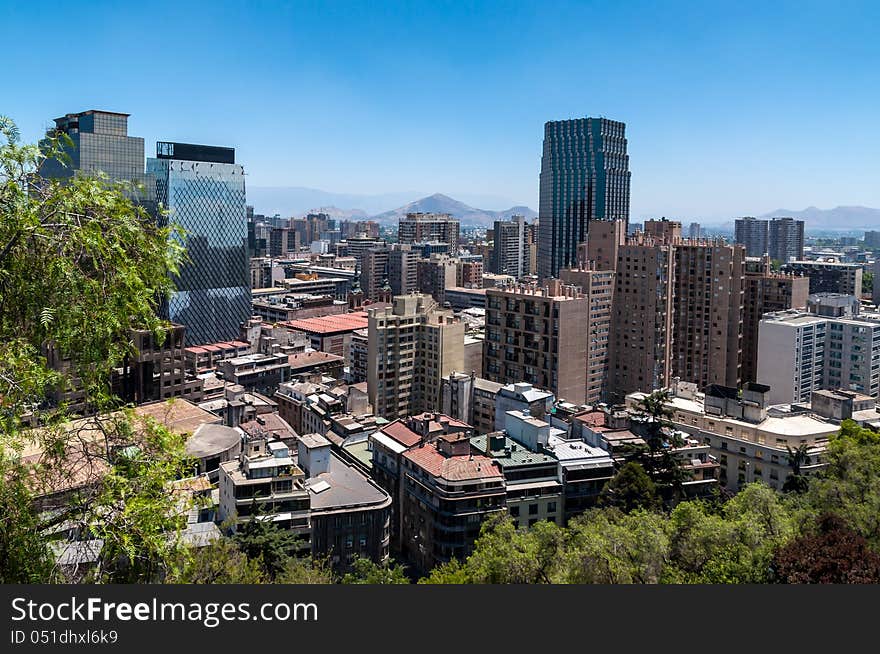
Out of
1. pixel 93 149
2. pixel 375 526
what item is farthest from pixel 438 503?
pixel 93 149

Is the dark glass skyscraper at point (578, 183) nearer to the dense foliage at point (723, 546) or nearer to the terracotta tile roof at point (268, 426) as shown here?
the terracotta tile roof at point (268, 426)

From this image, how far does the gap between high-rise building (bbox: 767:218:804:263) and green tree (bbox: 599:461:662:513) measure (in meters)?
95.0

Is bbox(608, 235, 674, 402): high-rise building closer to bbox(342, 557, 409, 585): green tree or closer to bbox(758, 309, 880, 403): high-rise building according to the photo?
bbox(758, 309, 880, 403): high-rise building

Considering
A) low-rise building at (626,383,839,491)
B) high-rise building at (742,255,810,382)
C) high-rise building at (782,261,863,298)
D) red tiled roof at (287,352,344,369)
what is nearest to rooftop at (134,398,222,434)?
→ low-rise building at (626,383,839,491)

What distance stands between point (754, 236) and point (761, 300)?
73.2 metres

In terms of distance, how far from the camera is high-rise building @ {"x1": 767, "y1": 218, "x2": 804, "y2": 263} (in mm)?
106188

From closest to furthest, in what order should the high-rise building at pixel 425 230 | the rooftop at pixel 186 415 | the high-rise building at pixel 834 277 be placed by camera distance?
the rooftop at pixel 186 415 < the high-rise building at pixel 834 277 < the high-rise building at pixel 425 230

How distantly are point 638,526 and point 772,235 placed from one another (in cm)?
10509

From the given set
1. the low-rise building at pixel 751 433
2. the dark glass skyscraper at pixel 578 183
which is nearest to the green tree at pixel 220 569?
the low-rise building at pixel 751 433

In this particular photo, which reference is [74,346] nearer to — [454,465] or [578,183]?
[454,465]

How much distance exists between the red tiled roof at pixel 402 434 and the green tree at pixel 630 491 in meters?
6.19

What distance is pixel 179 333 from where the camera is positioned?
3219 centimetres

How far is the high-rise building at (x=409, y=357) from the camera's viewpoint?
34.8 m

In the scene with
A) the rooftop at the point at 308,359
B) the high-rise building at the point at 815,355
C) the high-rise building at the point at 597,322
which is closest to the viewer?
the high-rise building at the point at 815,355
